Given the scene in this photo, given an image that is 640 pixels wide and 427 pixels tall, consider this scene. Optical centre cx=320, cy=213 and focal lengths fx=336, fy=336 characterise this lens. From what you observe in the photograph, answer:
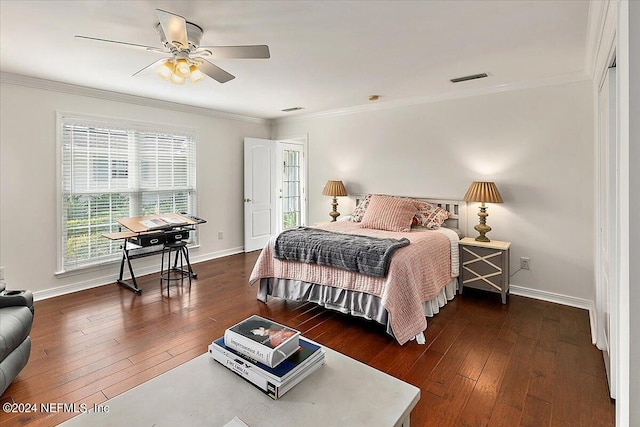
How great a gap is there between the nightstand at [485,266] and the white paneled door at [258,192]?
354 centimetres

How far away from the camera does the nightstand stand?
3.53 meters

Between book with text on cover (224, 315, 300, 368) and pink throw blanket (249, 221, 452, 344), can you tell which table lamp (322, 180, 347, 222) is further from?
book with text on cover (224, 315, 300, 368)

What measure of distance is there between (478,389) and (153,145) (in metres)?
4.67

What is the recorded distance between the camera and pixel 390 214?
13.1 feet

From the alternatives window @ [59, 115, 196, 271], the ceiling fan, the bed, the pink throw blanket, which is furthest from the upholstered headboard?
window @ [59, 115, 196, 271]

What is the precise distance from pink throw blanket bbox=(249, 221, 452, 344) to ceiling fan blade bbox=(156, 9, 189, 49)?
197 cm

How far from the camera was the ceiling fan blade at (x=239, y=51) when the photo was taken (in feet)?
7.23

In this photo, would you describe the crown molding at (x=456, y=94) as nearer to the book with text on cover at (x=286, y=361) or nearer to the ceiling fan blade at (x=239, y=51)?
the ceiling fan blade at (x=239, y=51)

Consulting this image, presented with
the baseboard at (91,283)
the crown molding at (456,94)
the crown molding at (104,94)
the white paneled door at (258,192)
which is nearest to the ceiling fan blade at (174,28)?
the crown molding at (104,94)

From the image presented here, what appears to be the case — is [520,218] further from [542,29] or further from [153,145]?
[153,145]

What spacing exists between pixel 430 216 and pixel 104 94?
4.23 metres

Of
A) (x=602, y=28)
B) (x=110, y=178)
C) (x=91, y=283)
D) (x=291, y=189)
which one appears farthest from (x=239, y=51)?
(x=291, y=189)

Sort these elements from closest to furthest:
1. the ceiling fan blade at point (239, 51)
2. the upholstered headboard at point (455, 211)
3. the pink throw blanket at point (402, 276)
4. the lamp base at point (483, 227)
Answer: the ceiling fan blade at point (239, 51), the pink throw blanket at point (402, 276), the lamp base at point (483, 227), the upholstered headboard at point (455, 211)

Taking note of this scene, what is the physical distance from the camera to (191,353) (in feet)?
8.39
